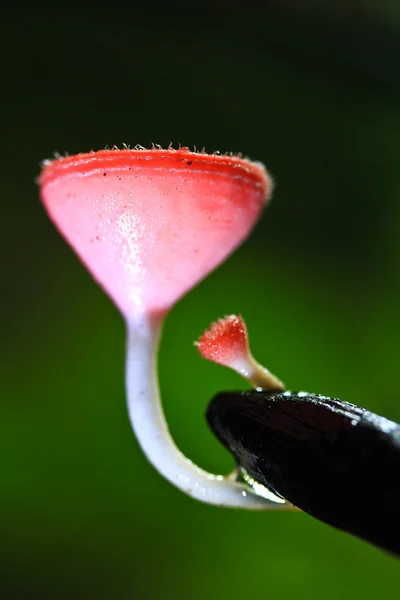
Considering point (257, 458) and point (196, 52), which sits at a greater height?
point (196, 52)

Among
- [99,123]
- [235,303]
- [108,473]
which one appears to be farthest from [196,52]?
[108,473]

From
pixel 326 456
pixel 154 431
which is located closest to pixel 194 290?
pixel 154 431

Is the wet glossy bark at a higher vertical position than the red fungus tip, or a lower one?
lower

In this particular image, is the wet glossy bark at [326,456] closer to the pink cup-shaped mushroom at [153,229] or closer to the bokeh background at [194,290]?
the pink cup-shaped mushroom at [153,229]

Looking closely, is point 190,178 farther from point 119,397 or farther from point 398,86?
point 398,86

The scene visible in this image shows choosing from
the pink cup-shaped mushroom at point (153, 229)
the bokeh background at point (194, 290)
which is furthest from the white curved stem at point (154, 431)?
the bokeh background at point (194, 290)

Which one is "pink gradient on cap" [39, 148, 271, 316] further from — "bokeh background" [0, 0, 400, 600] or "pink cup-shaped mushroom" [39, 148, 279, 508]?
"bokeh background" [0, 0, 400, 600]

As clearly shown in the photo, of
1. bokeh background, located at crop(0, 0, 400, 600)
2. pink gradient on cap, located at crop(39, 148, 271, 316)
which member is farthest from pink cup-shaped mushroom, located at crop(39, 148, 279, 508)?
bokeh background, located at crop(0, 0, 400, 600)
